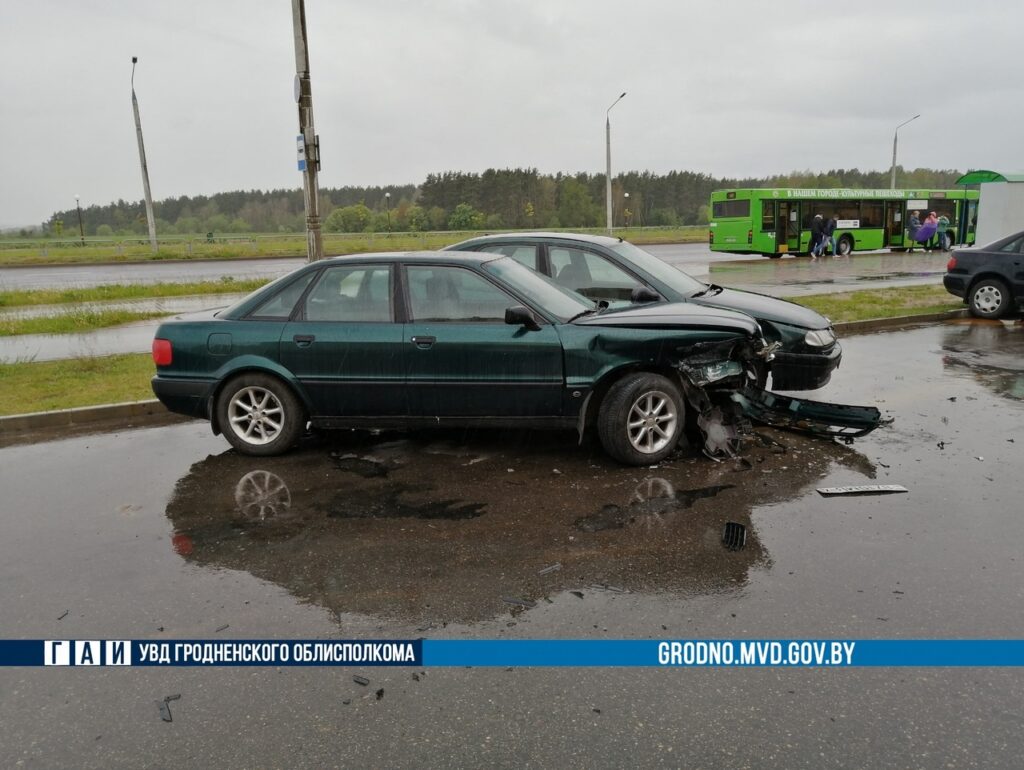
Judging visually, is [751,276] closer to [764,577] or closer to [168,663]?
[764,577]

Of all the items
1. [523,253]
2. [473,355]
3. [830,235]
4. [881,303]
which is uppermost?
[523,253]

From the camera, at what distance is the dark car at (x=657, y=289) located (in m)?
7.27

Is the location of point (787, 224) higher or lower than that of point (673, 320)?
higher

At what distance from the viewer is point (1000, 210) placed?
73.2 feet

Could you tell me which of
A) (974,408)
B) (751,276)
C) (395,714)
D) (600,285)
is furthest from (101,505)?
(751,276)

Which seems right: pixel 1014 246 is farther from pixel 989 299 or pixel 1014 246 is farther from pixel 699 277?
pixel 699 277

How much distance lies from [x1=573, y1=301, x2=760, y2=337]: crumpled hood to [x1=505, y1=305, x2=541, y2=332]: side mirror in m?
0.34

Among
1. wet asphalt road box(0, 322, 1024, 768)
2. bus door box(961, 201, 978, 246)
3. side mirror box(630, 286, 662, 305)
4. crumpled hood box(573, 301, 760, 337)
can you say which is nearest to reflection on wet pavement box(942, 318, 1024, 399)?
wet asphalt road box(0, 322, 1024, 768)

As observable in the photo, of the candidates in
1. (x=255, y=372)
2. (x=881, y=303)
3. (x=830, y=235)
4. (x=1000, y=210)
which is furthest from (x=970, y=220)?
(x=255, y=372)

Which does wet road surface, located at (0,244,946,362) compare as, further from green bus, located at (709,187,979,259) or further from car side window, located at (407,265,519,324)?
car side window, located at (407,265,519,324)

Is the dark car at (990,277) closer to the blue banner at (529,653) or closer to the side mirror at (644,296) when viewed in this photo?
the side mirror at (644,296)

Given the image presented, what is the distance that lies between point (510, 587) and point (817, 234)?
3050 centimetres

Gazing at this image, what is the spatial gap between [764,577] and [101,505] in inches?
170

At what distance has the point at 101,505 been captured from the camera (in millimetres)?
5410
